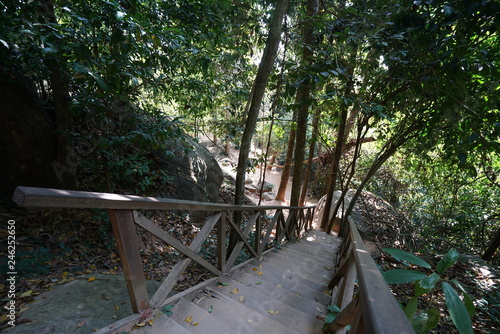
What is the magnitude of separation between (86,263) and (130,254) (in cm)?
228

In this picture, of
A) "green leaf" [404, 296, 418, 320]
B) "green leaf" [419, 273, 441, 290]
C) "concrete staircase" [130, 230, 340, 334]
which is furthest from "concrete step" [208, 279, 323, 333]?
"green leaf" [419, 273, 441, 290]

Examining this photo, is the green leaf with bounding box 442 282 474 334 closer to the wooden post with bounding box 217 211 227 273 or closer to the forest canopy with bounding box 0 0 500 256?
the wooden post with bounding box 217 211 227 273

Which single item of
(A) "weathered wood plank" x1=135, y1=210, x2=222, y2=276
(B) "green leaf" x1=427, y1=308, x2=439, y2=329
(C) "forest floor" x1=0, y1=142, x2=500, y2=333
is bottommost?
(C) "forest floor" x1=0, y1=142, x2=500, y2=333

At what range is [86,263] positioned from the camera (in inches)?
122

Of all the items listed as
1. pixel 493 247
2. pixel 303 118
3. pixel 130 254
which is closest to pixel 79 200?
pixel 130 254

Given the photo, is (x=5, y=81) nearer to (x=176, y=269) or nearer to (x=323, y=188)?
(x=176, y=269)

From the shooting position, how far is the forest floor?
2.48 m

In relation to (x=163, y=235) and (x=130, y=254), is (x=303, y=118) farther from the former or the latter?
(x=130, y=254)

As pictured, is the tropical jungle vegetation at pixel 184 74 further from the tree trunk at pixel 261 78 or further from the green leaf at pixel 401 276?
the green leaf at pixel 401 276

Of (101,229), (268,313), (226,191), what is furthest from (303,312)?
(226,191)

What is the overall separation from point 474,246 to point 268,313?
7.71m

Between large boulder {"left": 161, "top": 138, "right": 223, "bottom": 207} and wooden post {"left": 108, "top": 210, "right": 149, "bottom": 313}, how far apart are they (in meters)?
3.69

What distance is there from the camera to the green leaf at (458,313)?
0.84 metres

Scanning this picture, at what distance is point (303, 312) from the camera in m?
2.09
